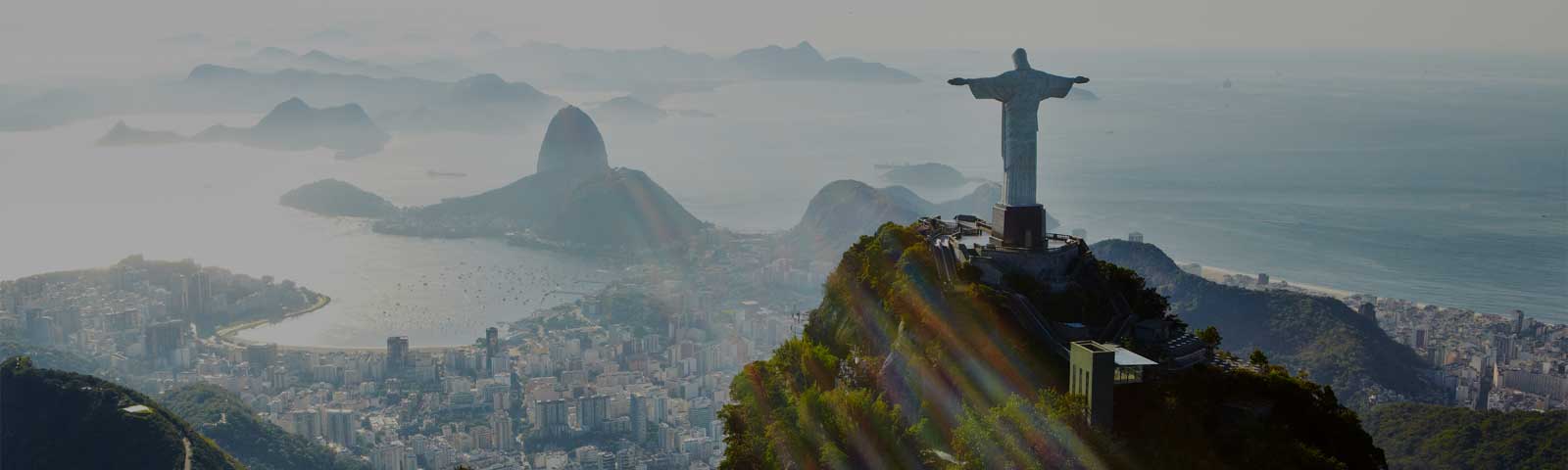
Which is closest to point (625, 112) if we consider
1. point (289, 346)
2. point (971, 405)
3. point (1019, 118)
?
point (289, 346)

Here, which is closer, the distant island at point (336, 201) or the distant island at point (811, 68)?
the distant island at point (336, 201)

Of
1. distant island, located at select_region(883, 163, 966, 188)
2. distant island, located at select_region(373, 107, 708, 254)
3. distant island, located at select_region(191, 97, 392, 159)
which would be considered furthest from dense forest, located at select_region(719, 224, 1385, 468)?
distant island, located at select_region(191, 97, 392, 159)

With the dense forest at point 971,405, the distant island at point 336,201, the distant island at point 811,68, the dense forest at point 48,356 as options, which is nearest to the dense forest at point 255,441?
the dense forest at point 48,356

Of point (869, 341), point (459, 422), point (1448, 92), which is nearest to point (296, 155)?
point (459, 422)

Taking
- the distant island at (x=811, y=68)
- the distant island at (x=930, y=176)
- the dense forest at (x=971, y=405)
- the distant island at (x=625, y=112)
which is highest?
the distant island at (x=811, y=68)

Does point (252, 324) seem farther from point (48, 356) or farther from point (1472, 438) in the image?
point (1472, 438)

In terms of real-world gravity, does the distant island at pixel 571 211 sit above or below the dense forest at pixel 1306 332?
above

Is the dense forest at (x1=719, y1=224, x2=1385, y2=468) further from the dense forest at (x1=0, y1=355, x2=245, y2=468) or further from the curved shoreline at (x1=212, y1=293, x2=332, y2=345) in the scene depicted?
the curved shoreline at (x1=212, y1=293, x2=332, y2=345)

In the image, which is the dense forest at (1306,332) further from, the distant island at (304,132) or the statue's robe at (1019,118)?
the distant island at (304,132)
